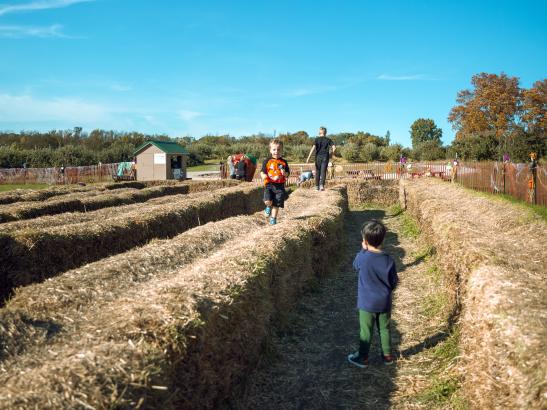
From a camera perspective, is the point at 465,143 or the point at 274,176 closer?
the point at 274,176

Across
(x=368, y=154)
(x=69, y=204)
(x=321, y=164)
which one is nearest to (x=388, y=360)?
(x=321, y=164)

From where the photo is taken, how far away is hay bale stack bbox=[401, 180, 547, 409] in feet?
10.1

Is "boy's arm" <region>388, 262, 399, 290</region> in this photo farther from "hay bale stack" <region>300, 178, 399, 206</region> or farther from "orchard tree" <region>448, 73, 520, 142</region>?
"orchard tree" <region>448, 73, 520, 142</region>

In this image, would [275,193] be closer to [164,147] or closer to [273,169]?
[273,169]

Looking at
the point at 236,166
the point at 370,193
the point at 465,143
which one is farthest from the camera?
the point at 465,143

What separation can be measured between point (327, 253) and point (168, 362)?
6509mm

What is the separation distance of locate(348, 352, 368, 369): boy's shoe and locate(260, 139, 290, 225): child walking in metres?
4.46

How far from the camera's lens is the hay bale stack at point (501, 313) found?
10.1 feet

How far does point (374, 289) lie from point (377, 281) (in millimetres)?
100

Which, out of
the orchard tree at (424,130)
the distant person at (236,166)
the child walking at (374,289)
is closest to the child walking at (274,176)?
the child walking at (374,289)

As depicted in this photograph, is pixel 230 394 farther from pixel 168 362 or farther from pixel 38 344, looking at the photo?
pixel 38 344

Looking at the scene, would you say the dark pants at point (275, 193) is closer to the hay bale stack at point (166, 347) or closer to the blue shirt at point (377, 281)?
the hay bale stack at point (166, 347)

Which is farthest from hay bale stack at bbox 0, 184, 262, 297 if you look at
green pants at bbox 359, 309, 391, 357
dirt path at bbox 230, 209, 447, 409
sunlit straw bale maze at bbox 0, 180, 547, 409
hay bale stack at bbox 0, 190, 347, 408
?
green pants at bbox 359, 309, 391, 357

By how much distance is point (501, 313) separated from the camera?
12.0 feet
